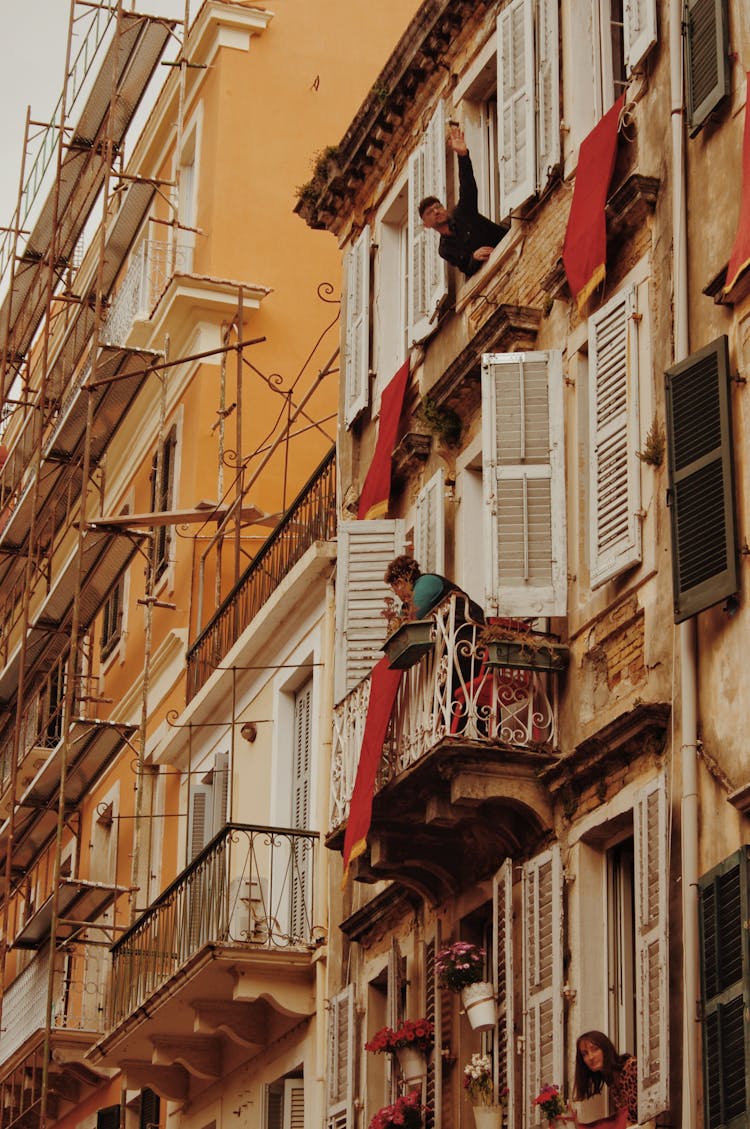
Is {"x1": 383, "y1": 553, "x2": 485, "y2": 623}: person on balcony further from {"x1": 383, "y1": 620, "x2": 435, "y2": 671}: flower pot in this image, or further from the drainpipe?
the drainpipe

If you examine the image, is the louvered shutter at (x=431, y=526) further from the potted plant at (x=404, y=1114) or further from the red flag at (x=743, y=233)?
the red flag at (x=743, y=233)

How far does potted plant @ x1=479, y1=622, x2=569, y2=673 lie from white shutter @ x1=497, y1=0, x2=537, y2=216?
3.61m

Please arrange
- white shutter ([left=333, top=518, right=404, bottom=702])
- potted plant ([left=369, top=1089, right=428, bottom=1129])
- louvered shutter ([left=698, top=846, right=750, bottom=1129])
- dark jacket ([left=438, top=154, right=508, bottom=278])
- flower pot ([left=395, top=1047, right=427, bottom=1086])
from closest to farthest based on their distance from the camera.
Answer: louvered shutter ([left=698, top=846, right=750, bottom=1129]), potted plant ([left=369, top=1089, right=428, bottom=1129]), flower pot ([left=395, top=1047, right=427, bottom=1086]), dark jacket ([left=438, top=154, right=508, bottom=278]), white shutter ([left=333, top=518, right=404, bottom=702])

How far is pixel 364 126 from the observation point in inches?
Answer: 830

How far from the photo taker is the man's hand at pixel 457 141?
18.3 meters

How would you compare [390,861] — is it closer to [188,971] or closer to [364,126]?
[188,971]

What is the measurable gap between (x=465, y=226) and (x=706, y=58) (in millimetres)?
3975

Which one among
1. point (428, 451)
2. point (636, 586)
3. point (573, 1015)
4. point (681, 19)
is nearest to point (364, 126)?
point (428, 451)

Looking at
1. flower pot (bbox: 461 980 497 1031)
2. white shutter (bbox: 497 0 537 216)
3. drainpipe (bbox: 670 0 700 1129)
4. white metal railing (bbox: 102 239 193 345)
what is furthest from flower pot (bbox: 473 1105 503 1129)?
white metal railing (bbox: 102 239 193 345)

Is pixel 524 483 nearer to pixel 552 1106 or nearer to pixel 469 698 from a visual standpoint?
pixel 469 698

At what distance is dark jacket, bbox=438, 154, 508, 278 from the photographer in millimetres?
18047

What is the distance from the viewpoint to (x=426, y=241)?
63.7ft

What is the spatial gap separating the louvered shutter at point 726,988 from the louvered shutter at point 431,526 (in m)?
5.91

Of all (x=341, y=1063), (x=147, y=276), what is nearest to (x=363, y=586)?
(x=341, y=1063)
